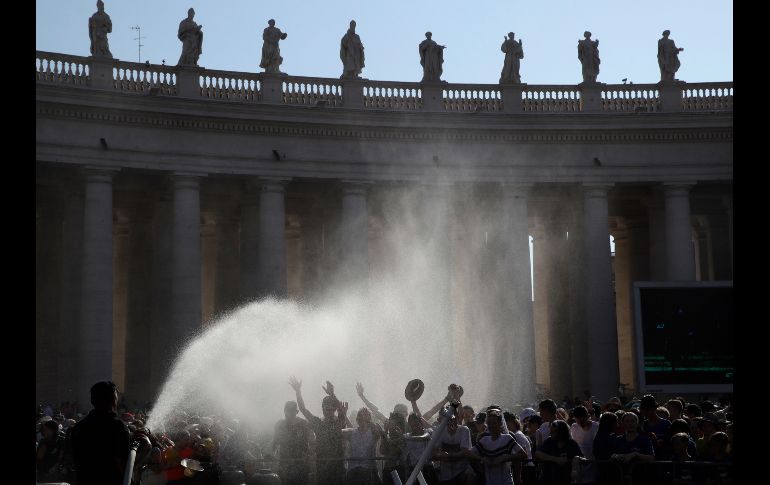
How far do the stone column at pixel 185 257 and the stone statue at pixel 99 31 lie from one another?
607 centimetres

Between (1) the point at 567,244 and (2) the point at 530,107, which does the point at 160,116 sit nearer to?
(2) the point at 530,107

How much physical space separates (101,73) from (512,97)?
18760mm

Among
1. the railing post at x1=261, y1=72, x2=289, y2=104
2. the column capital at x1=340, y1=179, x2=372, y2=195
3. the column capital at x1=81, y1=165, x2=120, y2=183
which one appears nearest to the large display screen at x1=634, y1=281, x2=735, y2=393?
the column capital at x1=340, y1=179, x2=372, y2=195

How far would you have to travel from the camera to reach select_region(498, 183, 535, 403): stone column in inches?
1959

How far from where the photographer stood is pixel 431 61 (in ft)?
170

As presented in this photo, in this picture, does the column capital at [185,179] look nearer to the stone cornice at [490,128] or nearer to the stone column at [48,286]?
the stone cornice at [490,128]

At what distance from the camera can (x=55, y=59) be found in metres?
45.5

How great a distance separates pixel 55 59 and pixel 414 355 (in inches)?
776

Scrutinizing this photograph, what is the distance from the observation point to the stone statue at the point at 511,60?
5238cm

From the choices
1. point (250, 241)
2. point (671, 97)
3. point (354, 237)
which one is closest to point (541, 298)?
point (671, 97)

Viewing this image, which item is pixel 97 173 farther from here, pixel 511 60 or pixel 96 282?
pixel 511 60

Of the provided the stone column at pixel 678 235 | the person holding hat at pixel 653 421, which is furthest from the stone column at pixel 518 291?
the person holding hat at pixel 653 421

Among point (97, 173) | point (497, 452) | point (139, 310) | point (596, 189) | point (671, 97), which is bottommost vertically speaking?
point (497, 452)

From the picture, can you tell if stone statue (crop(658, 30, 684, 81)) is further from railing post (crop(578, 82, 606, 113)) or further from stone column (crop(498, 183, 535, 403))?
stone column (crop(498, 183, 535, 403))
